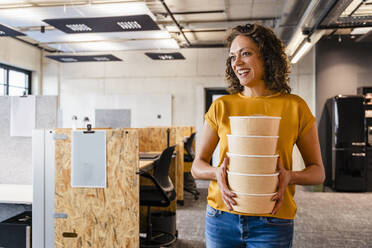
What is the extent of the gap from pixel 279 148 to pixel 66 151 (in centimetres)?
167

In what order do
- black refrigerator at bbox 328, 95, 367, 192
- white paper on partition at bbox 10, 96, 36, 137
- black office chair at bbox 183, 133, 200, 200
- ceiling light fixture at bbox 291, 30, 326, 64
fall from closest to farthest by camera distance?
white paper on partition at bbox 10, 96, 36, 137 < ceiling light fixture at bbox 291, 30, 326, 64 < black office chair at bbox 183, 133, 200, 200 < black refrigerator at bbox 328, 95, 367, 192

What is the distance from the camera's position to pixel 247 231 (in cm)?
88

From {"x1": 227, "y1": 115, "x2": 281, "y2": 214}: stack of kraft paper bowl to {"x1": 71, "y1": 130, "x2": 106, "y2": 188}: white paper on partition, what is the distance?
1.57 meters

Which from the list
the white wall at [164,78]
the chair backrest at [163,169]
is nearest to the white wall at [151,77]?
the white wall at [164,78]

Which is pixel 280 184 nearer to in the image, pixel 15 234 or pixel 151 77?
pixel 15 234

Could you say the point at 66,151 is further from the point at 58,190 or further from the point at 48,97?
the point at 48,97

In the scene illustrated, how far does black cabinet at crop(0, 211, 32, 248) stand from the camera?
2.02 m

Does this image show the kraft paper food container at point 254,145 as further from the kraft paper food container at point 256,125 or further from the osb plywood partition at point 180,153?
the osb plywood partition at point 180,153

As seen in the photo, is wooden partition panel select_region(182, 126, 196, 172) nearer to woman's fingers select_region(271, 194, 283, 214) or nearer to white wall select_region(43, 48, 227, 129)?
white wall select_region(43, 48, 227, 129)


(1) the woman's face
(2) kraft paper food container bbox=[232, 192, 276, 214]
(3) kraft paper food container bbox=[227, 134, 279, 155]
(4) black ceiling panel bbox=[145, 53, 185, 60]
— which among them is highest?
(4) black ceiling panel bbox=[145, 53, 185, 60]

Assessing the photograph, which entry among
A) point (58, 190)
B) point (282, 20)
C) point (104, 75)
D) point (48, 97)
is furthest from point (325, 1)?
point (104, 75)

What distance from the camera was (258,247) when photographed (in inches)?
34.5

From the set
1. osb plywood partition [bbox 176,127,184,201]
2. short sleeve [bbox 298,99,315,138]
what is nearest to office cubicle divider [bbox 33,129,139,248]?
short sleeve [bbox 298,99,315,138]

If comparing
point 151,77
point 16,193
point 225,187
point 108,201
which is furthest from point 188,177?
point 225,187
